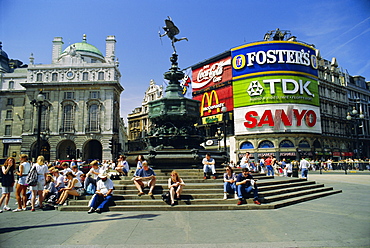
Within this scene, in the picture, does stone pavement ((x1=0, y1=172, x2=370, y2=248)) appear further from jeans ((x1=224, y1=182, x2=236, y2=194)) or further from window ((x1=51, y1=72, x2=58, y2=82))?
window ((x1=51, y1=72, x2=58, y2=82))

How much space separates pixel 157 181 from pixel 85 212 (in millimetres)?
3119

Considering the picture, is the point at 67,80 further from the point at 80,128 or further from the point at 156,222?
Result: the point at 156,222

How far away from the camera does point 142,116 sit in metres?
71.0

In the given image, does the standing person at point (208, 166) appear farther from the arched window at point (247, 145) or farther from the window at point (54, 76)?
the window at point (54, 76)

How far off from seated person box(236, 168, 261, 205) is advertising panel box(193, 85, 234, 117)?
41257 millimetres

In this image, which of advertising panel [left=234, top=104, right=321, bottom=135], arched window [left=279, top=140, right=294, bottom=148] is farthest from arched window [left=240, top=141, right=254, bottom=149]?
arched window [left=279, top=140, right=294, bottom=148]

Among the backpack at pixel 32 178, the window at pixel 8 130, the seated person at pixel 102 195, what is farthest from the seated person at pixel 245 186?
the window at pixel 8 130

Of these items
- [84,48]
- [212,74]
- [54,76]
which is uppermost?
[84,48]

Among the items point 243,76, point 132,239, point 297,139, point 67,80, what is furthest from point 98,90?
point 132,239

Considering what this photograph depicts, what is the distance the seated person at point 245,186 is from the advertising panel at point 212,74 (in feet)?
144

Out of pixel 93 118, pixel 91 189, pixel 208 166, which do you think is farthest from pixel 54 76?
pixel 208 166

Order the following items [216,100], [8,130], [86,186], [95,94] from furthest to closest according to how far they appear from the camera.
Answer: [8,130]
[216,100]
[95,94]
[86,186]

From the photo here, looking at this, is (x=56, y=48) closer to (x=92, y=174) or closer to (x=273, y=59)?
(x=273, y=59)

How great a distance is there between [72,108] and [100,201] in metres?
46.0
